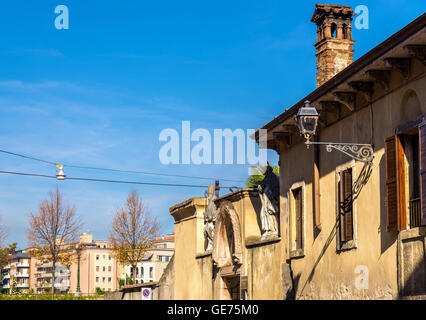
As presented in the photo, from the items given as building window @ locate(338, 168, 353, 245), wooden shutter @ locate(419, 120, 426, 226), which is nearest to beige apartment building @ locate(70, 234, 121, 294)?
building window @ locate(338, 168, 353, 245)

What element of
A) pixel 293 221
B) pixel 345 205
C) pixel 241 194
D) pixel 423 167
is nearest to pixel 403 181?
pixel 423 167

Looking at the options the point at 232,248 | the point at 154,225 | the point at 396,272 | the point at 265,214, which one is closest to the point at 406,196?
the point at 396,272

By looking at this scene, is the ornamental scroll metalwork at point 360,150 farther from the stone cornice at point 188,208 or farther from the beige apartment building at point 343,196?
the stone cornice at point 188,208

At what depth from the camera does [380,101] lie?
47.9ft

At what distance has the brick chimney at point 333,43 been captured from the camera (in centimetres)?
2278

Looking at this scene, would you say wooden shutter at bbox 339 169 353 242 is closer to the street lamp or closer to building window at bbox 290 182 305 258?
the street lamp

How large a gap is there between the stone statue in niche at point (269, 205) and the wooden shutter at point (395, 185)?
7.14m

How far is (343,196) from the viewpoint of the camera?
15961 millimetres

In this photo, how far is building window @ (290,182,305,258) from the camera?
1847cm

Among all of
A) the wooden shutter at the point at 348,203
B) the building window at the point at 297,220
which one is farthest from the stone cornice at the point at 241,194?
the wooden shutter at the point at 348,203

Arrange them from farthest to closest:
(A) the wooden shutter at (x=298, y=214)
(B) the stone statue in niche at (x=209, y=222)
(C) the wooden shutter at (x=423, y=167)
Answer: (B) the stone statue in niche at (x=209, y=222)
(A) the wooden shutter at (x=298, y=214)
(C) the wooden shutter at (x=423, y=167)

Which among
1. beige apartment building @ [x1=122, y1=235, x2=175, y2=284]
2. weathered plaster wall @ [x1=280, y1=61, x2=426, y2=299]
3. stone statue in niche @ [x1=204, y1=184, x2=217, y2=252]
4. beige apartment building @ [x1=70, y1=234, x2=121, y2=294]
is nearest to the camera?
weathered plaster wall @ [x1=280, y1=61, x2=426, y2=299]

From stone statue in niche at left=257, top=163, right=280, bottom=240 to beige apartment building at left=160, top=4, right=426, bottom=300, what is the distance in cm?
5

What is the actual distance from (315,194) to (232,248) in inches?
272
